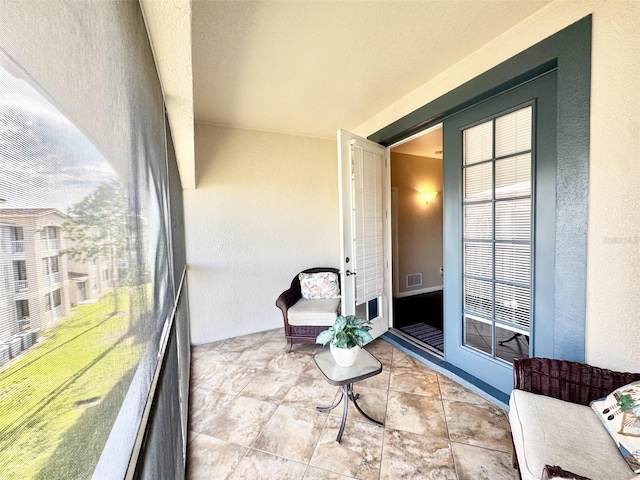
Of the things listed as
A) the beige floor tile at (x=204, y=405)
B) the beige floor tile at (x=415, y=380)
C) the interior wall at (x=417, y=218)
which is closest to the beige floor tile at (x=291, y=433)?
the beige floor tile at (x=204, y=405)

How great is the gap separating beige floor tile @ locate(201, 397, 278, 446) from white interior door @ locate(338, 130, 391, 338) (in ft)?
3.69

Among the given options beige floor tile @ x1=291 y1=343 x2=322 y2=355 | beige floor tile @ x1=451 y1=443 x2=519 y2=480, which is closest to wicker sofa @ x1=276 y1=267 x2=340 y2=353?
beige floor tile @ x1=291 y1=343 x2=322 y2=355

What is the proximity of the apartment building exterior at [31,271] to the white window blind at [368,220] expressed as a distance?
249cm

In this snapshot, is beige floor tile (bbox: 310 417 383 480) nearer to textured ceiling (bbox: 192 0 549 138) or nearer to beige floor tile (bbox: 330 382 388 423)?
beige floor tile (bbox: 330 382 388 423)

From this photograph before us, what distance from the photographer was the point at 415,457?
1.58 m

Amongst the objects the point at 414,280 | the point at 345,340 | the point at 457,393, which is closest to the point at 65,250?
the point at 345,340

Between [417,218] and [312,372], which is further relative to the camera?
[417,218]

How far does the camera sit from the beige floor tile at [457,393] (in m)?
2.05

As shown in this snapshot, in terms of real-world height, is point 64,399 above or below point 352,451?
above

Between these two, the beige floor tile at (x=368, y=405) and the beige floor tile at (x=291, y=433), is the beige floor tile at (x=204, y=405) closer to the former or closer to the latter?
the beige floor tile at (x=291, y=433)

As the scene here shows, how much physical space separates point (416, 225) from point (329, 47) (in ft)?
12.4

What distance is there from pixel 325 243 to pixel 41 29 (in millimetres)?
3724

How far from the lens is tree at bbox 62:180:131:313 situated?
1.25 ft

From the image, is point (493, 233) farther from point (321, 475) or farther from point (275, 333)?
point (275, 333)
